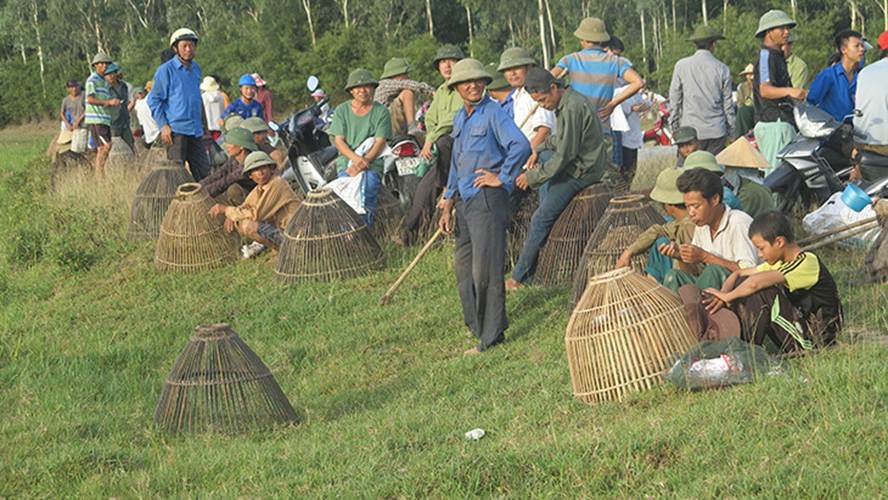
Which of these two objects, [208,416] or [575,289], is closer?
[208,416]

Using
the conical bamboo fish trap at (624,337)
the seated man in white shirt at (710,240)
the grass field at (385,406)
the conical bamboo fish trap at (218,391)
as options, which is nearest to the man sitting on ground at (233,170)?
the grass field at (385,406)

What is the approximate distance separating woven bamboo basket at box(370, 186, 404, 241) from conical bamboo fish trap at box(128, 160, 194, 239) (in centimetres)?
274

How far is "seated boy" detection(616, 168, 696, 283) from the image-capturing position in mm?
8023

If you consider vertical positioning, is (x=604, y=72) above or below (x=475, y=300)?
above

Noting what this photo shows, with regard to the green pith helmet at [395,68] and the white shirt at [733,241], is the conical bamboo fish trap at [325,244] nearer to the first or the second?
the green pith helmet at [395,68]

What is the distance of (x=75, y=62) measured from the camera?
193ft

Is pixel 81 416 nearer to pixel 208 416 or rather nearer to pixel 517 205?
pixel 208 416

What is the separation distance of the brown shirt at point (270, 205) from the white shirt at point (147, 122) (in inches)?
247

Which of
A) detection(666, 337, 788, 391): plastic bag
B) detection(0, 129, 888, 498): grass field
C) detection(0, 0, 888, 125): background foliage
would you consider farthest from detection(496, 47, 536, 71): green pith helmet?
detection(0, 0, 888, 125): background foliage

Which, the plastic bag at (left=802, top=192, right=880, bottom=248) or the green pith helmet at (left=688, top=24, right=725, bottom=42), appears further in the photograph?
the green pith helmet at (left=688, top=24, right=725, bottom=42)

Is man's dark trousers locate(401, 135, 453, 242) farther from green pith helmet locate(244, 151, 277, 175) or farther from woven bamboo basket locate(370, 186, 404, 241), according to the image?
green pith helmet locate(244, 151, 277, 175)

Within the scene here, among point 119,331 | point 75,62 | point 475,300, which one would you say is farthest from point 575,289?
point 75,62

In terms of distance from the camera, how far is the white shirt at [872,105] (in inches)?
411

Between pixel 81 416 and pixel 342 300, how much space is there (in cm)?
306
